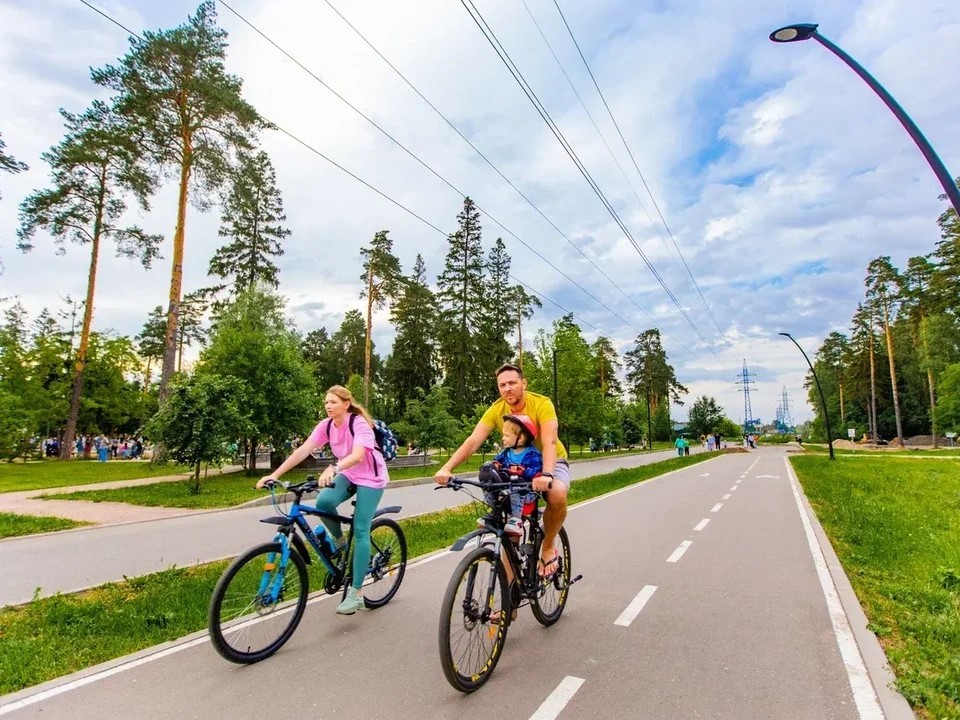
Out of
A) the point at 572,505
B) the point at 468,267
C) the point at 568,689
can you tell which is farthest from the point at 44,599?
the point at 468,267

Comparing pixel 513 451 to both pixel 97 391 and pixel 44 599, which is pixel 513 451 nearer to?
pixel 44 599

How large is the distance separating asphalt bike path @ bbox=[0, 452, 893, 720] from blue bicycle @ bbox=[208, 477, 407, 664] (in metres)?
0.17

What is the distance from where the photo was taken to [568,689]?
3.38 m

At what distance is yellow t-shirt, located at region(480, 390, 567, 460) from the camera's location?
416 centimetres

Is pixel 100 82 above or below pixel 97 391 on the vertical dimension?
above

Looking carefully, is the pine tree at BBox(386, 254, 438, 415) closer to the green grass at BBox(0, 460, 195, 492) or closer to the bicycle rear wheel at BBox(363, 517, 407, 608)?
the green grass at BBox(0, 460, 195, 492)

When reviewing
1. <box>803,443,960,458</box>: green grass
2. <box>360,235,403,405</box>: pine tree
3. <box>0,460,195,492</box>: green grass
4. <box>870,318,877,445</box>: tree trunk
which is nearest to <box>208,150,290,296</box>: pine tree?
<box>360,235,403,405</box>: pine tree

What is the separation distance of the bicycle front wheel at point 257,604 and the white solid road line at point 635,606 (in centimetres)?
265

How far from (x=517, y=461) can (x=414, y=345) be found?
5313 cm

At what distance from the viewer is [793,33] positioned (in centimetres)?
757

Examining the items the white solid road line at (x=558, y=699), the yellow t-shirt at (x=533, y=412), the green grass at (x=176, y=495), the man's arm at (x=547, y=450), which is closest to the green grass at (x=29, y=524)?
the green grass at (x=176, y=495)

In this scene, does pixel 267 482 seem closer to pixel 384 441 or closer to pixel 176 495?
pixel 384 441

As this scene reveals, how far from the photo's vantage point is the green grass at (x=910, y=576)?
3455 mm

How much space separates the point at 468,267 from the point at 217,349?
3292cm
